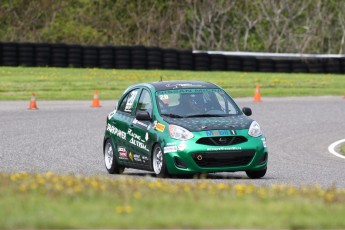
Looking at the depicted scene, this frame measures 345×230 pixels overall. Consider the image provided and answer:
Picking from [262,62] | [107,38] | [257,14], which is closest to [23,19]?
[107,38]

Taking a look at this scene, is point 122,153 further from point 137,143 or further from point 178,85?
point 178,85

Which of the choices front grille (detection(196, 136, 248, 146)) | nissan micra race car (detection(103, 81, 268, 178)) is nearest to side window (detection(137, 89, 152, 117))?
nissan micra race car (detection(103, 81, 268, 178))

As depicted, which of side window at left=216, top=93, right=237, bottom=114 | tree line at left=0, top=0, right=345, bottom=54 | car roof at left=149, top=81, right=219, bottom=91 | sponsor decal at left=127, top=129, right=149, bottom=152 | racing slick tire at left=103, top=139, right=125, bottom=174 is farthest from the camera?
tree line at left=0, top=0, right=345, bottom=54

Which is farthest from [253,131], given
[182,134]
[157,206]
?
[157,206]

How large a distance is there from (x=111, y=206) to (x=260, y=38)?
5527cm

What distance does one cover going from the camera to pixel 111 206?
8734 mm

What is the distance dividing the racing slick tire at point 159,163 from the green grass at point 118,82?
20814mm

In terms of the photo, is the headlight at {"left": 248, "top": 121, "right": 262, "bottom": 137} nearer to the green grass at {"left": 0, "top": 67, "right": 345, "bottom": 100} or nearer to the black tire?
the black tire

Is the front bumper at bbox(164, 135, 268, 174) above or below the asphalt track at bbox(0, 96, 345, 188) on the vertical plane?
above

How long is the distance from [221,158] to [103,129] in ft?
34.5

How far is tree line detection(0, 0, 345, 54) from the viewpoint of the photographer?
59.0 metres

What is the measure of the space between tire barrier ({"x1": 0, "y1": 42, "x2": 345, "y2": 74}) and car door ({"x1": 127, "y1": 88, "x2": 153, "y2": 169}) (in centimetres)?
2768

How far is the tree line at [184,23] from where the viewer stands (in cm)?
5903

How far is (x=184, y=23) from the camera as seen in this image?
60.5 metres
